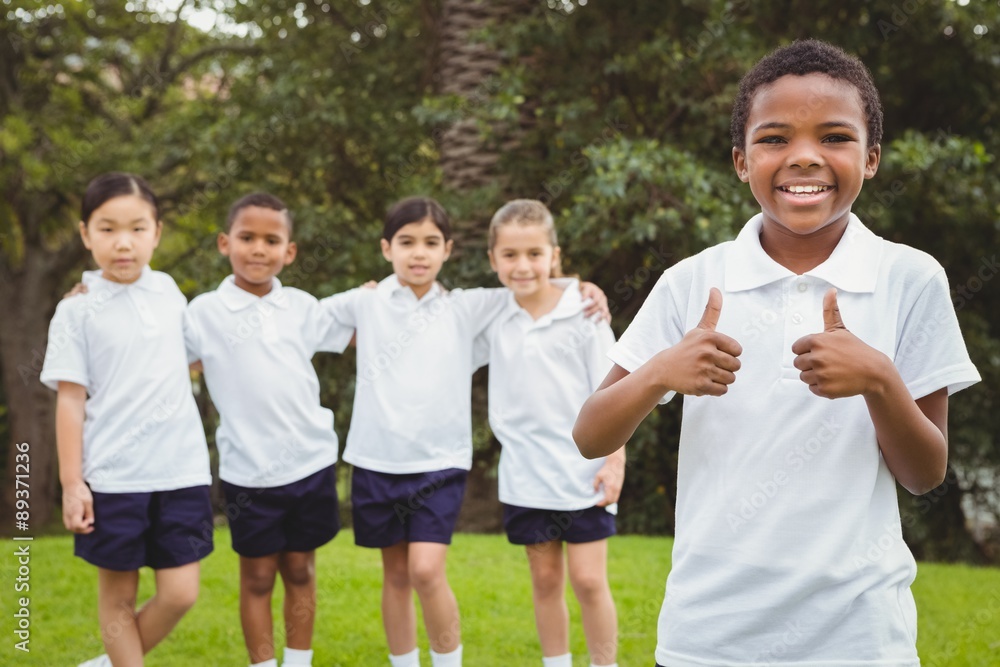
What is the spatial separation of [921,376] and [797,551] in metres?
0.42

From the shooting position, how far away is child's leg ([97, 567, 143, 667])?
12.2 feet

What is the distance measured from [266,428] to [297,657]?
0.97 m

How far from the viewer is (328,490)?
4059 mm

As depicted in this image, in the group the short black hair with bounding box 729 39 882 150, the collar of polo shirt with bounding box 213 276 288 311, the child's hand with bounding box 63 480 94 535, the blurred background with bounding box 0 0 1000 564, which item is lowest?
the child's hand with bounding box 63 480 94 535

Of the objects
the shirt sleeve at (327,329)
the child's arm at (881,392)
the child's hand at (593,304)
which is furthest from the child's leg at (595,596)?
the child's arm at (881,392)

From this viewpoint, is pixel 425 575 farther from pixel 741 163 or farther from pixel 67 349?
pixel 741 163

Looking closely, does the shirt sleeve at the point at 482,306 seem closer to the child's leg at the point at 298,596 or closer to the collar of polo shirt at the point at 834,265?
the child's leg at the point at 298,596

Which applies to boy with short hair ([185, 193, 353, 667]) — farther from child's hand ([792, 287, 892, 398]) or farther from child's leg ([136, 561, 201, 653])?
child's hand ([792, 287, 892, 398])

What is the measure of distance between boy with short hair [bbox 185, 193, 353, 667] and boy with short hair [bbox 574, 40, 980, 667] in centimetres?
216

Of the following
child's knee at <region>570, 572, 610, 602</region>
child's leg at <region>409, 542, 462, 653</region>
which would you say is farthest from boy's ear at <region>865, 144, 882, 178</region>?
child's leg at <region>409, 542, 462, 653</region>

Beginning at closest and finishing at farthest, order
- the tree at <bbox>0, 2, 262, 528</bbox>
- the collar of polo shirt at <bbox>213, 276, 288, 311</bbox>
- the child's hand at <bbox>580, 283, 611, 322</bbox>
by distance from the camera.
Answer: the child's hand at <bbox>580, 283, 611, 322</bbox>
the collar of polo shirt at <bbox>213, 276, 288, 311</bbox>
the tree at <bbox>0, 2, 262, 528</bbox>

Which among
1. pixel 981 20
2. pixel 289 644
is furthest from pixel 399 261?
pixel 981 20

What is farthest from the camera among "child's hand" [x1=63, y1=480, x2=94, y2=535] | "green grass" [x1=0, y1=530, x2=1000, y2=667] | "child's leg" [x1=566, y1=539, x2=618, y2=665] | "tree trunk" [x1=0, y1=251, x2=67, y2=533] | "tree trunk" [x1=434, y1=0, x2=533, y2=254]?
"tree trunk" [x1=0, y1=251, x2=67, y2=533]

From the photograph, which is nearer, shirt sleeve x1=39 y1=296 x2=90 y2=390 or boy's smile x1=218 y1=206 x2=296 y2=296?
shirt sleeve x1=39 y1=296 x2=90 y2=390
